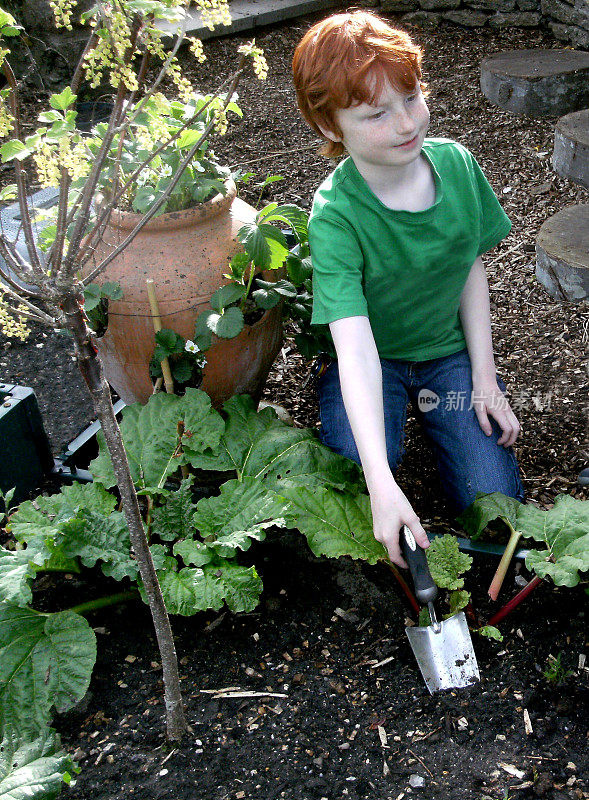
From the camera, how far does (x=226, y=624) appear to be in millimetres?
1878

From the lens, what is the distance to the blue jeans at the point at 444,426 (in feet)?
6.98

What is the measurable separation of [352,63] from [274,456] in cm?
93

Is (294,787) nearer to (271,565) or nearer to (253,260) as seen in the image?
(271,565)

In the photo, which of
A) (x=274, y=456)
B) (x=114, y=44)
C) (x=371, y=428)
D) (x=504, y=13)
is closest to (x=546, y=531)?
(x=371, y=428)

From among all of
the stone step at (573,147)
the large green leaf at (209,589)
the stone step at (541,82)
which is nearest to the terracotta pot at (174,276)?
the large green leaf at (209,589)

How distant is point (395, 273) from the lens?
1989 millimetres

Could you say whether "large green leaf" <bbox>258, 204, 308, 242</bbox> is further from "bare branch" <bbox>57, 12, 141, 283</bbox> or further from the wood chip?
the wood chip

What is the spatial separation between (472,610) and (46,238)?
4.50 feet

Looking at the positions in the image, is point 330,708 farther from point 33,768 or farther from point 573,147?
point 573,147

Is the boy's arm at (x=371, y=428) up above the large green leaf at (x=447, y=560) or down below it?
above

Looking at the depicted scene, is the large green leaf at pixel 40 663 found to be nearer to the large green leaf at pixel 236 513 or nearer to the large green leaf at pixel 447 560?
the large green leaf at pixel 236 513

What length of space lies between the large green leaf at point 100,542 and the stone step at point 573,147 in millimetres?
2630

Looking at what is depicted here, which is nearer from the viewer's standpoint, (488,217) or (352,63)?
(352,63)

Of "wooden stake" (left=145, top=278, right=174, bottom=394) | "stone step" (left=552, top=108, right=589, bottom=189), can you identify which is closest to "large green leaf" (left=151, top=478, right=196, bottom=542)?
"wooden stake" (left=145, top=278, right=174, bottom=394)
